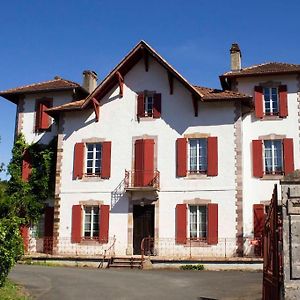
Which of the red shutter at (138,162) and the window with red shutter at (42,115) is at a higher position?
the window with red shutter at (42,115)

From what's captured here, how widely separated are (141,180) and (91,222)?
2.97 meters

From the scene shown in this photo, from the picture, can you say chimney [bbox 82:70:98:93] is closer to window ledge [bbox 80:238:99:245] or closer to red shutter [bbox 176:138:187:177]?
red shutter [bbox 176:138:187:177]

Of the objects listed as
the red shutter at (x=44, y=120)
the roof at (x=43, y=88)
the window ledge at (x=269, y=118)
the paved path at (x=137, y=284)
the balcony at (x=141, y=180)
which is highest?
the roof at (x=43, y=88)

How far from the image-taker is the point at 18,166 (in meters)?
24.3

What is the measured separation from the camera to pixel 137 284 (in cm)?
1391

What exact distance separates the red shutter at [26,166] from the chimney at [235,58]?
1060 cm

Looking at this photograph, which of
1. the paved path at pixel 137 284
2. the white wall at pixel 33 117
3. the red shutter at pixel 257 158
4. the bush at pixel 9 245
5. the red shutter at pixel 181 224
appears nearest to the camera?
the bush at pixel 9 245

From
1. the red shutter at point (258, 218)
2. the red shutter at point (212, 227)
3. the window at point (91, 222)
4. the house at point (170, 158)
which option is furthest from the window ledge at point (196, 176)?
the window at point (91, 222)

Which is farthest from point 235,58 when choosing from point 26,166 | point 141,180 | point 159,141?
point 26,166

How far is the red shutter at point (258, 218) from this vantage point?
2067cm

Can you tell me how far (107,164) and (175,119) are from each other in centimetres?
358

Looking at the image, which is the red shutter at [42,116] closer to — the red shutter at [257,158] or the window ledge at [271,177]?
the red shutter at [257,158]

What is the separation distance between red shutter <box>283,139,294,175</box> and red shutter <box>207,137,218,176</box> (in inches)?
116

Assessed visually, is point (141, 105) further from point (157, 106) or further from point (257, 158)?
point (257, 158)
